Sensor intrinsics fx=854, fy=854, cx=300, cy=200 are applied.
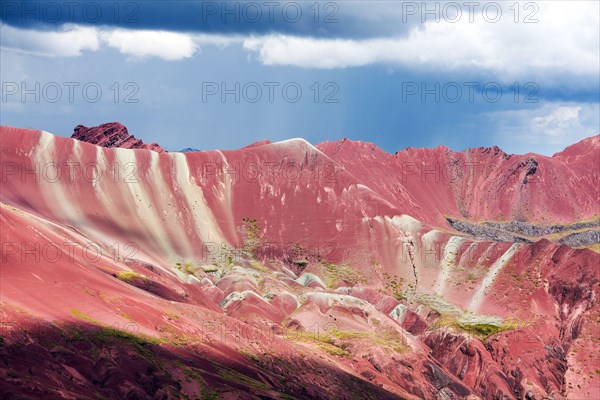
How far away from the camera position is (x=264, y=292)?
4331 inches

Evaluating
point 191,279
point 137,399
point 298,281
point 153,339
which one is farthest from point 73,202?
point 137,399

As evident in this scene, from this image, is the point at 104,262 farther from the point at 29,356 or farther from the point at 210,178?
the point at 210,178

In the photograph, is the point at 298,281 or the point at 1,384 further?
the point at 298,281

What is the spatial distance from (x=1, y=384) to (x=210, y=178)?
4121 inches

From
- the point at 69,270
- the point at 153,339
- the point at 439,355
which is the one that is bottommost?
Result: the point at 439,355

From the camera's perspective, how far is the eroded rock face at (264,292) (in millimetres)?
59281

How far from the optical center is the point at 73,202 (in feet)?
424

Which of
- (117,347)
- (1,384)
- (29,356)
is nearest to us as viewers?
(1,384)

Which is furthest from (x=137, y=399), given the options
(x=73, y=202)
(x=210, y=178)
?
(x=210, y=178)

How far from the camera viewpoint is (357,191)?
150 m

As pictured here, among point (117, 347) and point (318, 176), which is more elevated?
point (318, 176)

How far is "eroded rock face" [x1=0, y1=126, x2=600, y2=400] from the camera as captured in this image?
59.3 meters

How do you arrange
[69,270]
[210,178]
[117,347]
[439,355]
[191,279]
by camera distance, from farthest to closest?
1. [210,178]
2. [191,279]
3. [439,355]
4. [69,270]
5. [117,347]

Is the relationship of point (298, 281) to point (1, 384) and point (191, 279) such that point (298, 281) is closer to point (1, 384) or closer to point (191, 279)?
point (191, 279)
